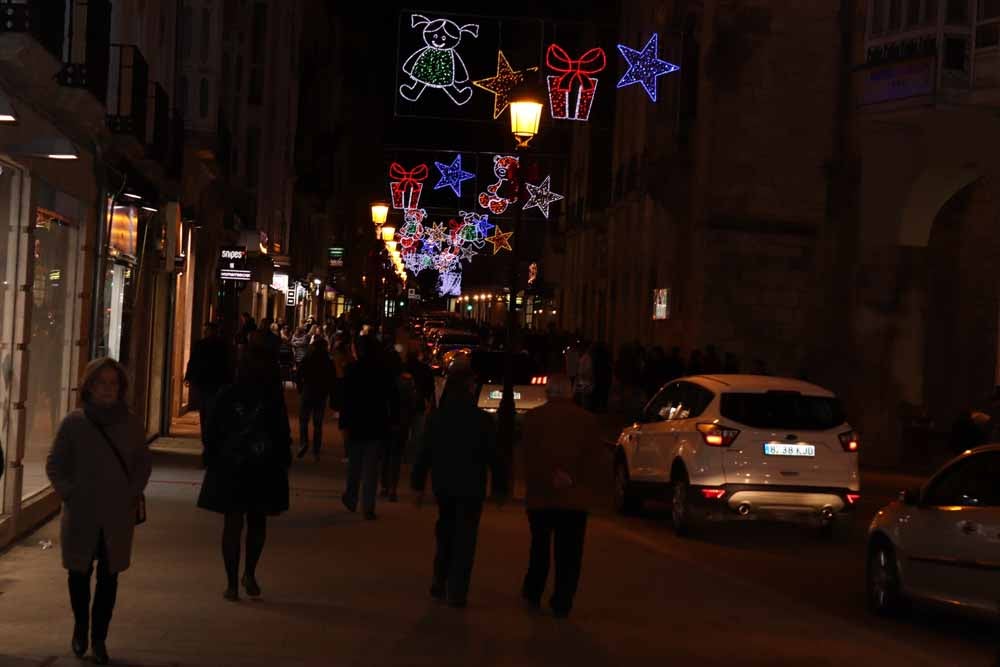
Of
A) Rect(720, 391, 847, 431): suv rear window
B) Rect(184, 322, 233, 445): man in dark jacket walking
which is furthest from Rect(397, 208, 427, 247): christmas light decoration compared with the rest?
Rect(720, 391, 847, 431): suv rear window

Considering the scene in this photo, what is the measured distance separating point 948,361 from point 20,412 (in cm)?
2395

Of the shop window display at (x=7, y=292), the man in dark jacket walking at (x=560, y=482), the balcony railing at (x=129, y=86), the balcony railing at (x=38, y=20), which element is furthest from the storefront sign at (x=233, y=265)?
the man in dark jacket walking at (x=560, y=482)

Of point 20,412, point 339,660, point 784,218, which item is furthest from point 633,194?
point 339,660

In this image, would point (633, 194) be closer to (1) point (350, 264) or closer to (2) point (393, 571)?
(2) point (393, 571)

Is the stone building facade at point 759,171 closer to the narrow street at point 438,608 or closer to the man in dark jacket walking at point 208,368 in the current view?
the man in dark jacket walking at point 208,368

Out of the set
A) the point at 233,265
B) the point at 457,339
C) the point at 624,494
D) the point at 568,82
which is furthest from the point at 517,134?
the point at 457,339

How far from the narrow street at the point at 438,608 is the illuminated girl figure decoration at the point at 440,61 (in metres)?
23.8

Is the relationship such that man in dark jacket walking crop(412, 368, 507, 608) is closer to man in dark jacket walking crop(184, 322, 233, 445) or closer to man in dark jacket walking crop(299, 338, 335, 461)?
man in dark jacket walking crop(184, 322, 233, 445)

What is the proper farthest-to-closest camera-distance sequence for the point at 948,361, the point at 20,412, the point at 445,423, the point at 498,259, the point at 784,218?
the point at 498,259 < the point at 784,218 < the point at 948,361 < the point at 20,412 < the point at 445,423

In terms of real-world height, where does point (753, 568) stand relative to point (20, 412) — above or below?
below

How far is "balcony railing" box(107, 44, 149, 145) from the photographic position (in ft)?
62.1

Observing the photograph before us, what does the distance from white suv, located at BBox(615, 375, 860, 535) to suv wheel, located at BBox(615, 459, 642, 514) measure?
1671 millimetres

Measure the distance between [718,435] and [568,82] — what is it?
26721 mm

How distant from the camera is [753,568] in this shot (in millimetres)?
15047
